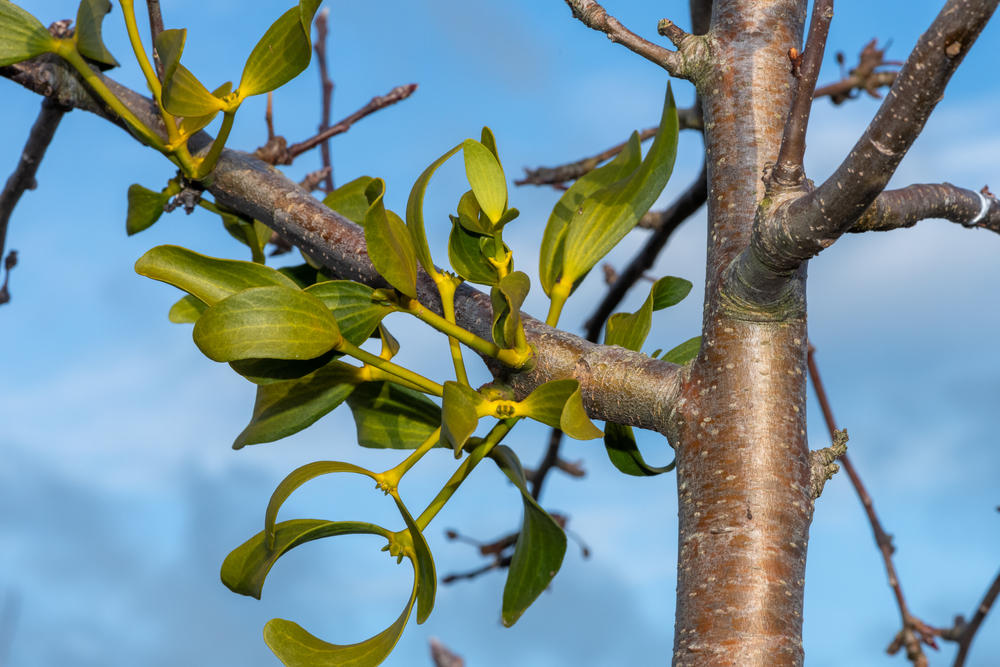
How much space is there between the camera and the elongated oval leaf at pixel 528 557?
643mm

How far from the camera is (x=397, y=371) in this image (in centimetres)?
60

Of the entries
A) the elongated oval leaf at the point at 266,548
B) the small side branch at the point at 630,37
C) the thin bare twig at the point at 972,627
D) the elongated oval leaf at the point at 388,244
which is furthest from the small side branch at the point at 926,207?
the thin bare twig at the point at 972,627

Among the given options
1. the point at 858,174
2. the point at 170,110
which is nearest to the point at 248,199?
the point at 170,110

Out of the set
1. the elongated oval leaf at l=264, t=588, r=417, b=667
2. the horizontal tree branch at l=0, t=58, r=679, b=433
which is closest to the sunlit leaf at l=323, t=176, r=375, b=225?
the horizontal tree branch at l=0, t=58, r=679, b=433

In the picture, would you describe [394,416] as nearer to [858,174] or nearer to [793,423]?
[793,423]

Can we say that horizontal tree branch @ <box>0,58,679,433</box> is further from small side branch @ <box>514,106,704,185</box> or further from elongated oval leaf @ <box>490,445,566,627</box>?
small side branch @ <box>514,106,704,185</box>

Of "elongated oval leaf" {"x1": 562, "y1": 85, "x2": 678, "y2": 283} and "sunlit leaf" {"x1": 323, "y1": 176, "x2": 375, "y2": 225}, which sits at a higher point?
"sunlit leaf" {"x1": 323, "y1": 176, "x2": 375, "y2": 225}

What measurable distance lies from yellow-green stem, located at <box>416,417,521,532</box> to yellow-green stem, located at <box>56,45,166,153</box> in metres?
0.38

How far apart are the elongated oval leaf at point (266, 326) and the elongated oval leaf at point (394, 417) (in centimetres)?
16

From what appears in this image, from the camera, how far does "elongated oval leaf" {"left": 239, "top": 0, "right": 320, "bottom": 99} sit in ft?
1.97

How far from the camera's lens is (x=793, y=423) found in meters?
0.53

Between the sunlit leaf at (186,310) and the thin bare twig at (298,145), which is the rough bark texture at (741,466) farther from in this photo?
the thin bare twig at (298,145)

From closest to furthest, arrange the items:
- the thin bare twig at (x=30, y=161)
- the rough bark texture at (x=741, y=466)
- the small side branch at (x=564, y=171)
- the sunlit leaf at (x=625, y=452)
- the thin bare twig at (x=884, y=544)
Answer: the rough bark texture at (x=741, y=466), the sunlit leaf at (x=625, y=452), the thin bare twig at (x=30, y=161), the thin bare twig at (x=884, y=544), the small side branch at (x=564, y=171)

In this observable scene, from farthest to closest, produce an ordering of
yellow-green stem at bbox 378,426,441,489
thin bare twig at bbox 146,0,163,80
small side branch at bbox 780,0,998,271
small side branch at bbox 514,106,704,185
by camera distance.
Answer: small side branch at bbox 514,106,704,185 → thin bare twig at bbox 146,0,163,80 → yellow-green stem at bbox 378,426,441,489 → small side branch at bbox 780,0,998,271
